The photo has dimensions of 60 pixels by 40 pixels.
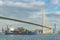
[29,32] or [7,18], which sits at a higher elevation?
[7,18]

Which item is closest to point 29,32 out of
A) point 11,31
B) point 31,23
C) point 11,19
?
point 11,31

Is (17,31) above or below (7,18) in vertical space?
below

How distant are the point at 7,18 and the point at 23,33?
19828 mm

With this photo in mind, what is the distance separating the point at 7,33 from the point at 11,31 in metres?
1.83

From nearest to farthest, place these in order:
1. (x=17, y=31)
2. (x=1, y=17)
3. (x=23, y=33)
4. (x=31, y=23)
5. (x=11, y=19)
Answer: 1. (x=1, y=17)
2. (x=11, y=19)
3. (x=31, y=23)
4. (x=17, y=31)
5. (x=23, y=33)

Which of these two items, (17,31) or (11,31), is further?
(11,31)

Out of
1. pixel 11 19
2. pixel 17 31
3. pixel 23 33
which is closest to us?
pixel 11 19

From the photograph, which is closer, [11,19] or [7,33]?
[11,19]

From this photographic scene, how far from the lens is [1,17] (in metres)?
50.9

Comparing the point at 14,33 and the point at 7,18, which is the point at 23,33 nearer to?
the point at 14,33

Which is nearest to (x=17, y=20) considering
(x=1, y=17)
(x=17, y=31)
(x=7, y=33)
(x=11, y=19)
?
(x=11, y=19)

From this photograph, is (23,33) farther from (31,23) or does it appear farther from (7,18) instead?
(7,18)

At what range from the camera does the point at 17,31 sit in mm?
67188

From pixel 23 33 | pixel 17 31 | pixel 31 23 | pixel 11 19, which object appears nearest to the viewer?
pixel 11 19
